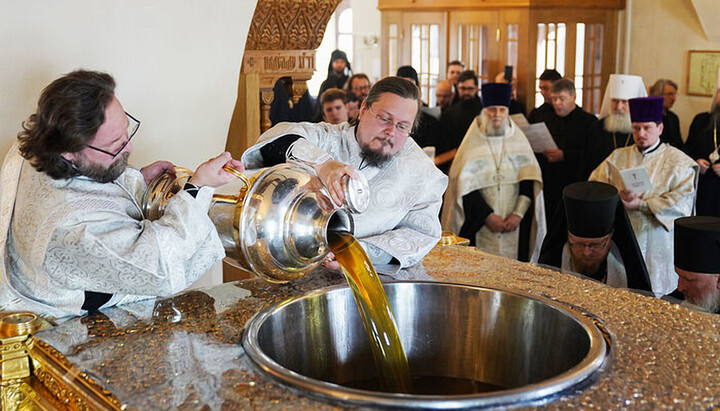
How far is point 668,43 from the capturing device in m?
8.17

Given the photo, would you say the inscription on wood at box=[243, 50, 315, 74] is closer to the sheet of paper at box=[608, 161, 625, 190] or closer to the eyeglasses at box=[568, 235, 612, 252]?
the eyeglasses at box=[568, 235, 612, 252]

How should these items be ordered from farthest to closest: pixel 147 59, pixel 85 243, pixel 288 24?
pixel 288 24 → pixel 147 59 → pixel 85 243

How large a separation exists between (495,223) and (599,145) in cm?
117

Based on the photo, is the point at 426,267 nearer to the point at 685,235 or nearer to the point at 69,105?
the point at 69,105

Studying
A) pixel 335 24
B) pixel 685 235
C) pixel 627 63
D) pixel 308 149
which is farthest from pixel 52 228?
pixel 335 24

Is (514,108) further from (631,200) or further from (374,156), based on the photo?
(374,156)

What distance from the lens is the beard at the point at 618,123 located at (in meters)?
6.18

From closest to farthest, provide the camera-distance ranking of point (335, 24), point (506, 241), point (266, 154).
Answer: point (266, 154)
point (506, 241)
point (335, 24)

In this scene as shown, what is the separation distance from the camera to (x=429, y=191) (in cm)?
272

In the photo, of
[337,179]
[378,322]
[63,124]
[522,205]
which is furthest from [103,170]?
[522,205]

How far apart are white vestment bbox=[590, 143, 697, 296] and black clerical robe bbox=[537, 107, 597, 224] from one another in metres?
1.22

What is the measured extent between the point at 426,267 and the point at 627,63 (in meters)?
6.88

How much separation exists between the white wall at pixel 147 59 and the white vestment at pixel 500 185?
2.51 meters

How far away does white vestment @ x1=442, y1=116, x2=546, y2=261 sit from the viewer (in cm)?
564
